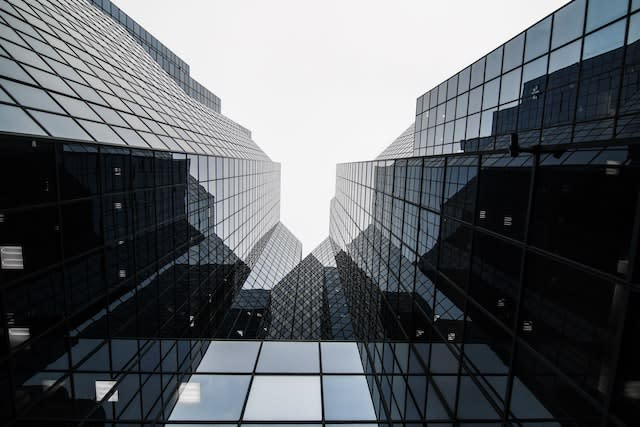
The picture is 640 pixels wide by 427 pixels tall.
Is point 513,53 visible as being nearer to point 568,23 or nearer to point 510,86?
point 510,86

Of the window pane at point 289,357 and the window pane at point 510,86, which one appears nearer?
the window pane at point 289,357

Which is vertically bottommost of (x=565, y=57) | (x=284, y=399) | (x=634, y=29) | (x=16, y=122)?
(x=284, y=399)

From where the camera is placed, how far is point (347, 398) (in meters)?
12.5

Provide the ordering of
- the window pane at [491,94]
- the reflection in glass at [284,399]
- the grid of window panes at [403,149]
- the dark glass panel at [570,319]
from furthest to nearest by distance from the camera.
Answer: the grid of window panes at [403,149]
the window pane at [491,94]
the reflection in glass at [284,399]
the dark glass panel at [570,319]

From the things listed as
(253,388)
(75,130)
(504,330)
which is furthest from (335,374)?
(75,130)

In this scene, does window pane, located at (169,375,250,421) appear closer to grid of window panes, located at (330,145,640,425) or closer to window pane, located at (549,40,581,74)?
grid of window panes, located at (330,145,640,425)

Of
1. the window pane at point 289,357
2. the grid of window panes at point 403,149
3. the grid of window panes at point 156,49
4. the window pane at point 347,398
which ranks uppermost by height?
the grid of window panes at point 156,49

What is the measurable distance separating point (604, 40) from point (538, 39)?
489 cm

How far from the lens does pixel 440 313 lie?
11.4 metres

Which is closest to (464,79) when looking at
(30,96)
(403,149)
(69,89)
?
(403,149)

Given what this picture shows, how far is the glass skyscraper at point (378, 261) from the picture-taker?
5688 millimetres

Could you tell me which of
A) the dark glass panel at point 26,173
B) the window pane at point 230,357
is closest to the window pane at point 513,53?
the window pane at point 230,357

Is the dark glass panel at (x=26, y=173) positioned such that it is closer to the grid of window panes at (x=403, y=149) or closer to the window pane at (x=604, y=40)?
the window pane at (x=604, y=40)

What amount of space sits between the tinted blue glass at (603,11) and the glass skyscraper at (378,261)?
87 millimetres
